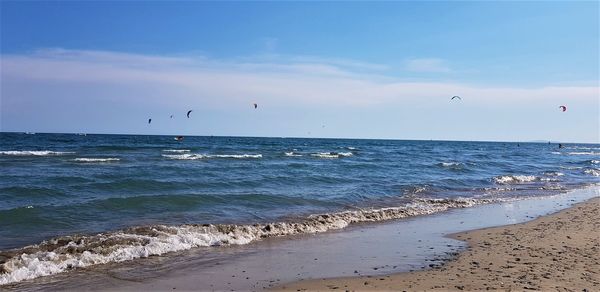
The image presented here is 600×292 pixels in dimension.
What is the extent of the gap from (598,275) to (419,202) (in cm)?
940

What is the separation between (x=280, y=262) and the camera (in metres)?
8.16

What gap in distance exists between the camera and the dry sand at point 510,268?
668 centimetres

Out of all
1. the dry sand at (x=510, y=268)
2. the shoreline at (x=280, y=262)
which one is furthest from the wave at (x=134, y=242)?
the dry sand at (x=510, y=268)

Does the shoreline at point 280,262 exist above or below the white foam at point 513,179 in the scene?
above

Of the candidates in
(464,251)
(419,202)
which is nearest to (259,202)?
(419,202)

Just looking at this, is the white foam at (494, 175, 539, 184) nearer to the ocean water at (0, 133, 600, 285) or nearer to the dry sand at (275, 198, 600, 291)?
the ocean water at (0, 133, 600, 285)

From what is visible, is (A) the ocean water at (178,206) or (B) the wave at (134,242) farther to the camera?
(A) the ocean water at (178,206)

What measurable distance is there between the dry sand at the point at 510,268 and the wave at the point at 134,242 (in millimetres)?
3182

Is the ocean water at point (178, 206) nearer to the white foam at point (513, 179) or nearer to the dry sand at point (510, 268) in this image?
the white foam at point (513, 179)

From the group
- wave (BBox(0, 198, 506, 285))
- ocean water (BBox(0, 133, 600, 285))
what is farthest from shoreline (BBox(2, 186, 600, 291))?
ocean water (BBox(0, 133, 600, 285))

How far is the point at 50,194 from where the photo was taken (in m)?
14.8

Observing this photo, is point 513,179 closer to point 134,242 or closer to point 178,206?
point 178,206

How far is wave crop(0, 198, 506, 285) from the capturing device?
748 cm

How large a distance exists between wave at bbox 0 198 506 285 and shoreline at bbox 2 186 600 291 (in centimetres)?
27
